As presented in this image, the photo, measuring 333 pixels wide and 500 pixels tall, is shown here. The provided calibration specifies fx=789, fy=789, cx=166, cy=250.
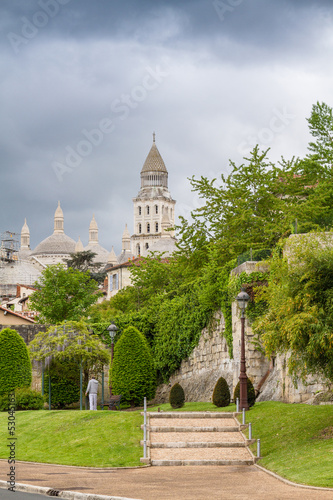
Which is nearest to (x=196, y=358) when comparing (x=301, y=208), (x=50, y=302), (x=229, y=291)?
(x=229, y=291)

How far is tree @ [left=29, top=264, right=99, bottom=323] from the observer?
185 feet

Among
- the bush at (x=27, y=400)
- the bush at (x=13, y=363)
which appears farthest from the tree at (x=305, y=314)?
the bush at (x=13, y=363)

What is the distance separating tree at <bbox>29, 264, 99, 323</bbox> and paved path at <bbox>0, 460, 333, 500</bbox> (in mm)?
36358

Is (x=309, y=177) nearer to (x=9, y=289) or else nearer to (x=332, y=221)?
(x=332, y=221)

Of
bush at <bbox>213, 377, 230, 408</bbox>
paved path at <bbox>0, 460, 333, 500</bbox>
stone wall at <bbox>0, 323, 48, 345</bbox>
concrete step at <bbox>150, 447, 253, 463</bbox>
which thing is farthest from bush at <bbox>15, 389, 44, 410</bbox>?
A: concrete step at <bbox>150, 447, 253, 463</bbox>

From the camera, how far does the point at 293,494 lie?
14.5 meters

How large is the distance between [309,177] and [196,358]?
517 inches

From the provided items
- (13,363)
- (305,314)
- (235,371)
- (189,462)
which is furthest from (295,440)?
(13,363)

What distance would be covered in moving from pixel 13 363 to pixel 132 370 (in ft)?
19.1

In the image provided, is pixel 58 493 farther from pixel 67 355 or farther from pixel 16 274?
pixel 16 274

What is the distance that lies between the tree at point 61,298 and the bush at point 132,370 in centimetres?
1681

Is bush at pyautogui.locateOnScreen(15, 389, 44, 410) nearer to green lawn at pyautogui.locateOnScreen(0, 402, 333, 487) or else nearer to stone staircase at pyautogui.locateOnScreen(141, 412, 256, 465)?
green lawn at pyautogui.locateOnScreen(0, 402, 333, 487)

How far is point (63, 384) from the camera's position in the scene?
1628 inches

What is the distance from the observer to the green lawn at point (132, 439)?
719 inches
